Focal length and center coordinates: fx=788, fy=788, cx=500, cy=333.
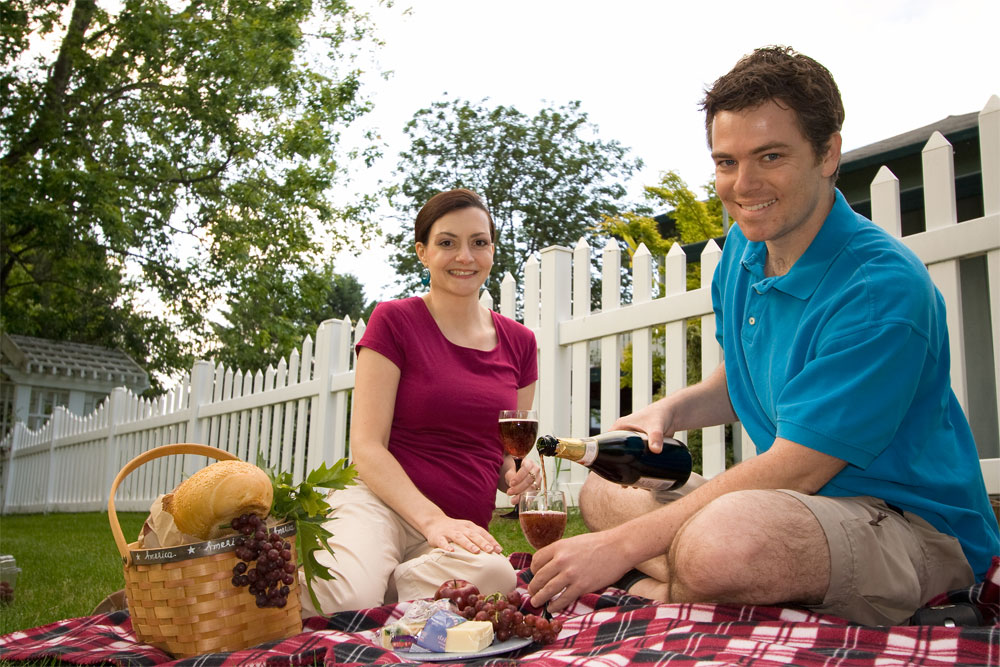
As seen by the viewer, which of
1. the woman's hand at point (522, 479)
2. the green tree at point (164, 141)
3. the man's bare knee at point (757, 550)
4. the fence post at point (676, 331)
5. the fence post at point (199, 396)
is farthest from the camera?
the green tree at point (164, 141)

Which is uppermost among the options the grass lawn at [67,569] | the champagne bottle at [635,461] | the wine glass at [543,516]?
the champagne bottle at [635,461]

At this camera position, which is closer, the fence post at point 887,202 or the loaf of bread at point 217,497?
the loaf of bread at point 217,497

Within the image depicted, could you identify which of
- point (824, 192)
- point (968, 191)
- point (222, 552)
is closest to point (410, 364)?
point (222, 552)

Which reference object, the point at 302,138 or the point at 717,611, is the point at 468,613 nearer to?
the point at 717,611

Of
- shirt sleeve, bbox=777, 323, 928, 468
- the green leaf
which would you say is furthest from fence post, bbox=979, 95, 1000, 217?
the green leaf

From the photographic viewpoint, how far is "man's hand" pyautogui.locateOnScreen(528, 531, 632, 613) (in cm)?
204

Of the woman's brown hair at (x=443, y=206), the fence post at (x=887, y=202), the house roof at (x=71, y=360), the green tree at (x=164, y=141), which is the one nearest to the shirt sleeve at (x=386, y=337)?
the woman's brown hair at (x=443, y=206)

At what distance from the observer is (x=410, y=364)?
317 cm

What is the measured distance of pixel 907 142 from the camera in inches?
405

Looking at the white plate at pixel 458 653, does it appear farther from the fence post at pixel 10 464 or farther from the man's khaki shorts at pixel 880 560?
the fence post at pixel 10 464

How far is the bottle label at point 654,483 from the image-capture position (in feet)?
8.80

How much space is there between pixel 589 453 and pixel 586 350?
2026 mm

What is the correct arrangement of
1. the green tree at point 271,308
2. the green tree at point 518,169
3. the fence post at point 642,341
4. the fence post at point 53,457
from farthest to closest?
the green tree at point 518,169, the green tree at point 271,308, the fence post at point 53,457, the fence post at point 642,341

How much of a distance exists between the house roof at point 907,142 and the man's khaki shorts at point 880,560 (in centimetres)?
759
